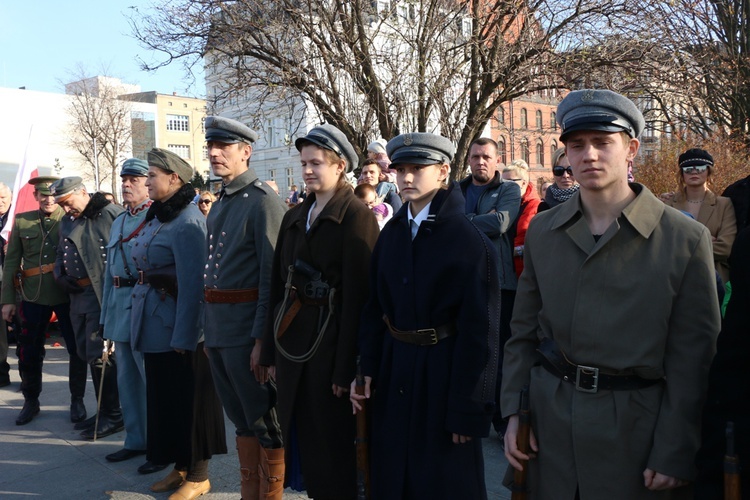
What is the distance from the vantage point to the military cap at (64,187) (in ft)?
19.4

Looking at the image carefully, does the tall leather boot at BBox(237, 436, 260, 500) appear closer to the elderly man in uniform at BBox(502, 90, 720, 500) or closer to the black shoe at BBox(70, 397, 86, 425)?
the elderly man in uniform at BBox(502, 90, 720, 500)

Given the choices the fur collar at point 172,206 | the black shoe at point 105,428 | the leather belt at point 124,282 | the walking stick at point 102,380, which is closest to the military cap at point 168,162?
the fur collar at point 172,206

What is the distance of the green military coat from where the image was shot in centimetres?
642

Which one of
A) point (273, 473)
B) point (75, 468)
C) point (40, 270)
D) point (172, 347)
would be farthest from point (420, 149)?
point (40, 270)

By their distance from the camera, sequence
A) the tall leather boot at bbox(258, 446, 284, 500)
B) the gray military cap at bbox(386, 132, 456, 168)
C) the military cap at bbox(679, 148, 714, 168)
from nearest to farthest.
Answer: the gray military cap at bbox(386, 132, 456, 168) < the tall leather boot at bbox(258, 446, 284, 500) < the military cap at bbox(679, 148, 714, 168)

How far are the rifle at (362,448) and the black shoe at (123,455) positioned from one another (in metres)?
2.69

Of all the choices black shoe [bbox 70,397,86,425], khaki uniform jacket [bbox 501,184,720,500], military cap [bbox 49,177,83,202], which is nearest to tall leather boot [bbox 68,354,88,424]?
black shoe [bbox 70,397,86,425]

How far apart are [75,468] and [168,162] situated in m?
2.42

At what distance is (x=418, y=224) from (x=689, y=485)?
60.3 inches

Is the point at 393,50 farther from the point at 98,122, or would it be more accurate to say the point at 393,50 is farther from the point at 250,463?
the point at 98,122

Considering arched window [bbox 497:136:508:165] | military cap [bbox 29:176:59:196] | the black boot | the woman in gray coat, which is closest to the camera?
the woman in gray coat

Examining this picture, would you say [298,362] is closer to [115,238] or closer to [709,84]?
[115,238]

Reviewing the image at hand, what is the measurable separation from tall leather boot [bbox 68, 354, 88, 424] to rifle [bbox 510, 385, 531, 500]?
4.86 meters

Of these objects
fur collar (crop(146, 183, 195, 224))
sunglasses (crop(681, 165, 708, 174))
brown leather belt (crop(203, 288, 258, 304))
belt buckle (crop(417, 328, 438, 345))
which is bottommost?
belt buckle (crop(417, 328, 438, 345))
